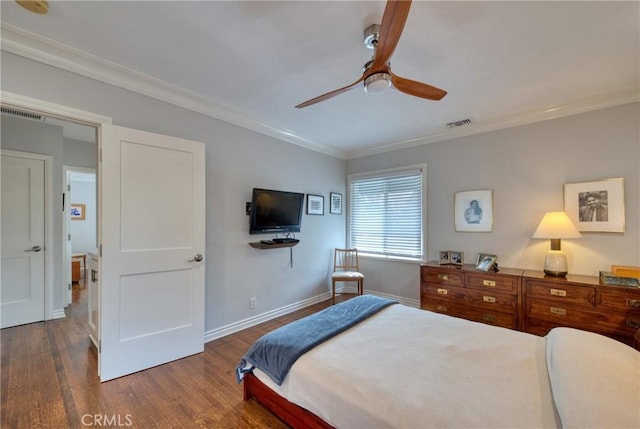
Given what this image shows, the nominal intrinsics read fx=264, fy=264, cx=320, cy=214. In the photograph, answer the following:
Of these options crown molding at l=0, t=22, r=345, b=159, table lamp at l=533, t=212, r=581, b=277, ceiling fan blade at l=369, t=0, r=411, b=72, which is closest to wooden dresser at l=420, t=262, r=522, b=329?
table lamp at l=533, t=212, r=581, b=277

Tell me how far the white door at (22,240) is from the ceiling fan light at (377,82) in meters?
4.23

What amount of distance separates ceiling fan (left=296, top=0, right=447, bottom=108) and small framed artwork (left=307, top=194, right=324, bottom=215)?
2.17 metres

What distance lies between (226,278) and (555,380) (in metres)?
2.85

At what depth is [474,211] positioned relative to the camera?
3436 millimetres

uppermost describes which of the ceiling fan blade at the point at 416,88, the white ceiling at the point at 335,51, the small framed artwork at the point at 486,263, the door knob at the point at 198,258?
the white ceiling at the point at 335,51

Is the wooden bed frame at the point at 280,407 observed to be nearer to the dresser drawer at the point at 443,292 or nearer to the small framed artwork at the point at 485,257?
the dresser drawer at the point at 443,292

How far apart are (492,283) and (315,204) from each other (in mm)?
2531

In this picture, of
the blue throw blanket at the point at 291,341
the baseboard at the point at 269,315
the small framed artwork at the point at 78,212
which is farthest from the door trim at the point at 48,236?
the small framed artwork at the point at 78,212

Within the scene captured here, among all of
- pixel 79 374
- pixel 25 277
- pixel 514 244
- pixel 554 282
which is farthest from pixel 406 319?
pixel 25 277

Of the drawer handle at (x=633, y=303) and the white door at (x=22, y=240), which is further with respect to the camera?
the white door at (x=22, y=240)

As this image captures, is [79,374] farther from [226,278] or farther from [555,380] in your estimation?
[555,380]

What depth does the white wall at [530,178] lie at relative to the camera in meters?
2.58

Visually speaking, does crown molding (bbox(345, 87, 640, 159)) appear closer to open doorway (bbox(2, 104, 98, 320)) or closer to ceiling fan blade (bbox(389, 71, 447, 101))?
ceiling fan blade (bbox(389, 71, 447, 101))

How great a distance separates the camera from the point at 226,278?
121 inches
